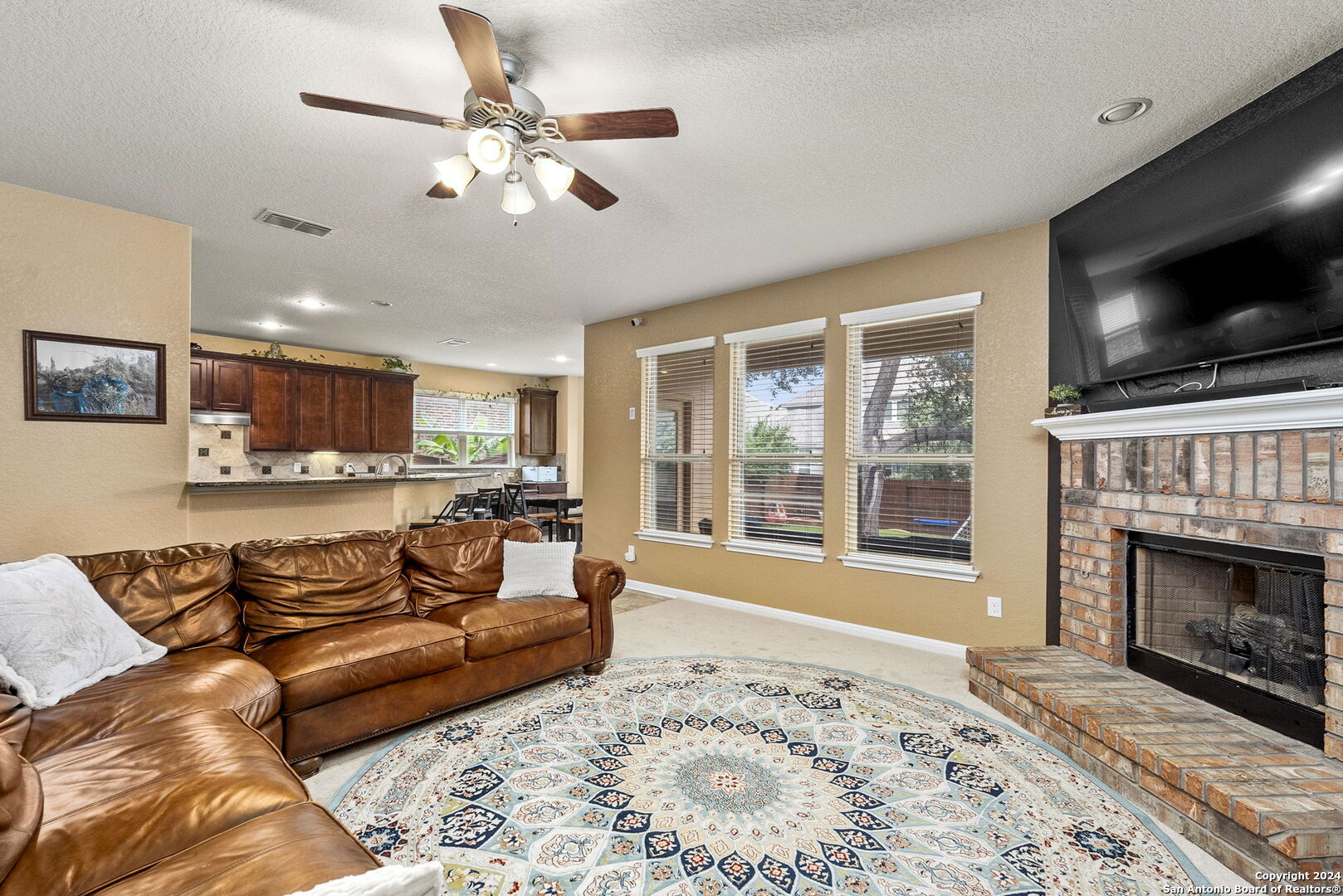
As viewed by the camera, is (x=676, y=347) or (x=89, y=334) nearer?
(x=89, y=334)

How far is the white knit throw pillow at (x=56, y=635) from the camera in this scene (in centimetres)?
186

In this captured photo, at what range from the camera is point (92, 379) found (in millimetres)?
3281

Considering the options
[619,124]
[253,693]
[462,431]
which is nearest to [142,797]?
[253,693]

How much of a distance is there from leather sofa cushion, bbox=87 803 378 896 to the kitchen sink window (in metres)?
7.75

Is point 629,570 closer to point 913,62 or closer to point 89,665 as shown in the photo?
point 89,665

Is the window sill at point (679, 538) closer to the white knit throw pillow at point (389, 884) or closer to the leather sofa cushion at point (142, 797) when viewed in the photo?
the leather sofa cushion at point (142, 797)

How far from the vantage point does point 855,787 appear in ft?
7.27

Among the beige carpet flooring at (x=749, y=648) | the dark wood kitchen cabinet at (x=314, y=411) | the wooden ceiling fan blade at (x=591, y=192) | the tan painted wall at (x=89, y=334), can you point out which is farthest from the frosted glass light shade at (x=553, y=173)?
the dark wood kitchen cabinet at (x=314, y=411)

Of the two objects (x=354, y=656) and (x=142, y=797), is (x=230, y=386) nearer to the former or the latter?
(x=354, y=656)

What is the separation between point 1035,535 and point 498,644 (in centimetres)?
301

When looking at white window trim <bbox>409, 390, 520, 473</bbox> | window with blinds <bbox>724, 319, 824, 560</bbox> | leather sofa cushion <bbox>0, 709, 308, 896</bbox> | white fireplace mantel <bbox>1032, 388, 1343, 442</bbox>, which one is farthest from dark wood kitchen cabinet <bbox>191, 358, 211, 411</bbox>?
white fireplace mantel <bbox>1032, 388, 1343, 442</bbox>

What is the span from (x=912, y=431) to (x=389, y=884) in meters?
3.79

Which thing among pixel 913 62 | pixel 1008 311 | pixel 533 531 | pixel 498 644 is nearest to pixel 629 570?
pixel 533 531

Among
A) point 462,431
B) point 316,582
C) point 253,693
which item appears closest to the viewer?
point 253,693
